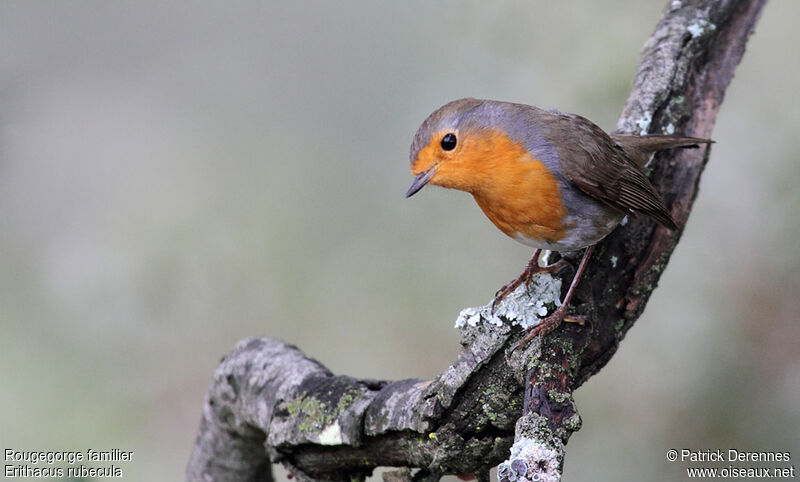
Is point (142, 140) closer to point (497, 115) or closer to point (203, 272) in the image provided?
point (203, 272)

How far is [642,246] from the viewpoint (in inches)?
119

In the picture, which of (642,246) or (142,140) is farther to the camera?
(142,140)

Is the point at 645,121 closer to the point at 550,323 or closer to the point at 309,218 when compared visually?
the point at 550,323

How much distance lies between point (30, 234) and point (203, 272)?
3.53 feet

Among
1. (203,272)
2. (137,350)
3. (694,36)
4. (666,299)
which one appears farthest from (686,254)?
(137,350)

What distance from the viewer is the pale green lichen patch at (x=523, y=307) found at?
2.42m

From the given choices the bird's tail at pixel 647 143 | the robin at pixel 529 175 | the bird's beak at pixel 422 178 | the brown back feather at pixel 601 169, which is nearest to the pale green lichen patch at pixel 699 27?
the bird's tail at pixel 647 143

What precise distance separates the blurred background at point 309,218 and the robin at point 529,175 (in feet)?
3.99

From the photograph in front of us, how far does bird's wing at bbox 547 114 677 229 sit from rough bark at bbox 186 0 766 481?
0.56 feet

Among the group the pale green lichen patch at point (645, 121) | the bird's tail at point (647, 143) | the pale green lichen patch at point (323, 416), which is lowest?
the pale green lichen patch at point (323, 416)

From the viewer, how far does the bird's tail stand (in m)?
3.18

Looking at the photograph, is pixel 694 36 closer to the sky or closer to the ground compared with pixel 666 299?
closer to the sky

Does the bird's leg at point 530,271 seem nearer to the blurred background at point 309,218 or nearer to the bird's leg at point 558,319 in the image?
the bird's leg at point 558,319

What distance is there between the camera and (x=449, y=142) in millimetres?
2734
